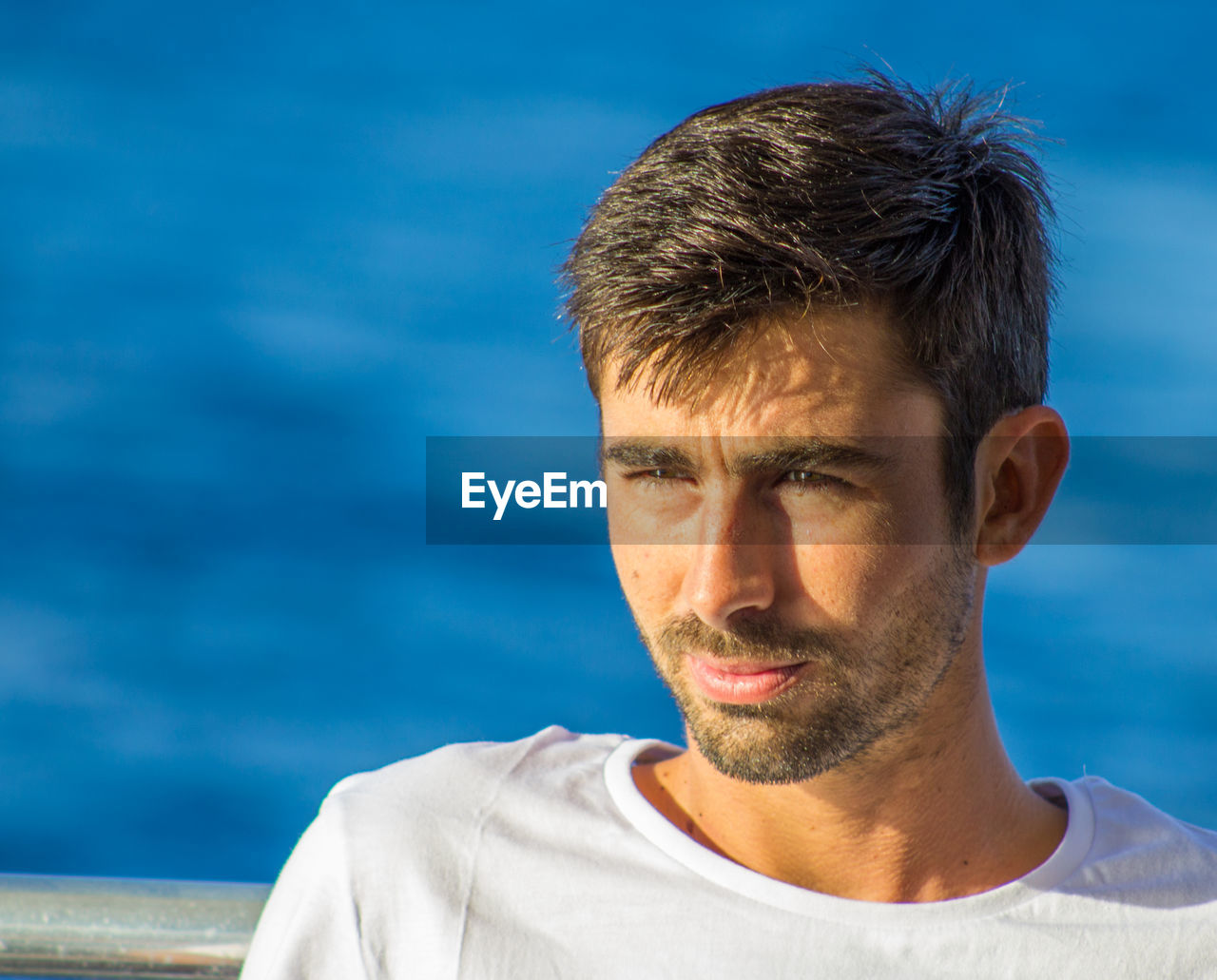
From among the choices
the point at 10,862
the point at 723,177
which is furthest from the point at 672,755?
the point at 10,862

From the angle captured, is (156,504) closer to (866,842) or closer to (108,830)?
(108,830)

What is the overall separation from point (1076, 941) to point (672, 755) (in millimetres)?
455

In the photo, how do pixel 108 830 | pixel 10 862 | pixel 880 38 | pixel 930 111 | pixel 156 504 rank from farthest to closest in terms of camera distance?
pixel 880 38 → pixel 156 504 → pixel 108 830 → pixel 10 862 → pixel 930 111

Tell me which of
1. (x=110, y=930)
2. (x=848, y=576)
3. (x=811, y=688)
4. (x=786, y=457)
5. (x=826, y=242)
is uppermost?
(x=826, y=242)

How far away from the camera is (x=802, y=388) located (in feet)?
3.78

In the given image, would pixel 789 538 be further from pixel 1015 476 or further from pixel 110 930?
pixel 110 930

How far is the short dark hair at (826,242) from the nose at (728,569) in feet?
0.41

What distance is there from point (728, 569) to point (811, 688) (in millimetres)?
140

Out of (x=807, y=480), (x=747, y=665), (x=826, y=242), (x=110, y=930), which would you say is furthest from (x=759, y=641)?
(x=110, y=930)

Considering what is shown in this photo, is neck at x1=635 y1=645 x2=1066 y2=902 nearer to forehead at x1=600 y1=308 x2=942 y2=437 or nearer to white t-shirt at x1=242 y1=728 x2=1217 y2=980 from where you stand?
white t-shirt at x1=242 y1=728 x2=1217 y2=980

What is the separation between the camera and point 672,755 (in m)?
1.45

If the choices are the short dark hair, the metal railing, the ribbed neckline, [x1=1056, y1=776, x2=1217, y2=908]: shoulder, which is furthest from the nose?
the metal railing

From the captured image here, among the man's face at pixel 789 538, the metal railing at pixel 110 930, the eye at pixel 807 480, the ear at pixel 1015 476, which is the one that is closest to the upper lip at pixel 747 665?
the man's face at pixel 789 538

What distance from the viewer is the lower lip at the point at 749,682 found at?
117 centimetres
